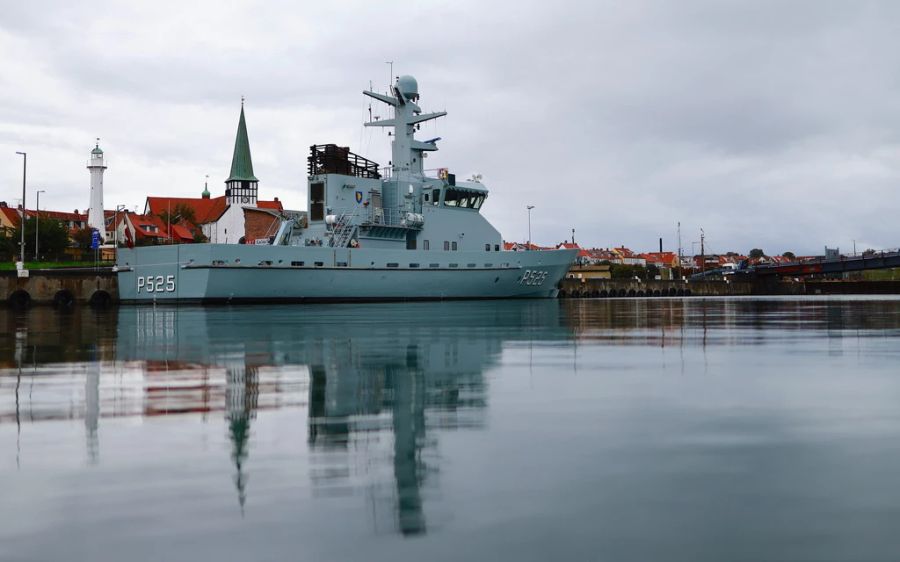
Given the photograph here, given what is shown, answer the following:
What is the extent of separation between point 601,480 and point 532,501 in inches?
21.5

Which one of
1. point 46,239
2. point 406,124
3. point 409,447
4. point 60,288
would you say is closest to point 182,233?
point 46,239

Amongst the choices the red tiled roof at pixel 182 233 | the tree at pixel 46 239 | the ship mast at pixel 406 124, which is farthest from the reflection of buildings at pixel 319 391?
the red tiled roof at pixel 182 233

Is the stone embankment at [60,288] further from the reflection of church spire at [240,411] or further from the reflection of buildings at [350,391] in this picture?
the reflection of church spire at [240,411]

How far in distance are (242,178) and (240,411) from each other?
371 feet

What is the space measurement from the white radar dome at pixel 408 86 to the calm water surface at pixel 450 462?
132 feet

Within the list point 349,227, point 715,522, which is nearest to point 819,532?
point 715,522

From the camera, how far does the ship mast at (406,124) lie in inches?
1869

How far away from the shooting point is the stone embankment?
41.6 metres

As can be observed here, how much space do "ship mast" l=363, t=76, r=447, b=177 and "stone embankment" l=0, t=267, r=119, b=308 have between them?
1787 cm

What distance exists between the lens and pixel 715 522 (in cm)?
336

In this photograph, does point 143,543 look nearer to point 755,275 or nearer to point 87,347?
point 87,347

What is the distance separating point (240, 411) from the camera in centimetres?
628

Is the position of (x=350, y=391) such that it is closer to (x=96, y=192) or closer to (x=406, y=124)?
(x=406, y=124)

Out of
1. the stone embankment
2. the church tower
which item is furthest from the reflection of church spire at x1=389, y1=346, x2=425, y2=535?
the church tower
